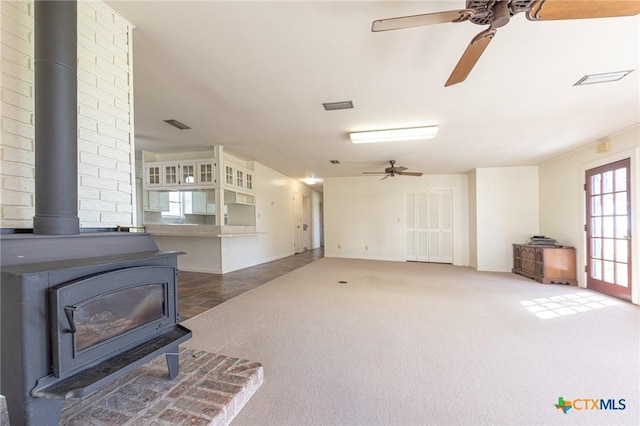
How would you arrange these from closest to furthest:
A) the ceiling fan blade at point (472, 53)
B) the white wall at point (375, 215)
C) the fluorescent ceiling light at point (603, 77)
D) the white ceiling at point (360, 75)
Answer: the ceiling fan blade at point (472, 53)
the white ceiling at point (360, 75)
the fluorescent ceiling light at point (603, 77)
the white wall at point (375, 215)

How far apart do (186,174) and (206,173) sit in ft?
1.66

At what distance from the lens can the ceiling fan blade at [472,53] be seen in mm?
1487

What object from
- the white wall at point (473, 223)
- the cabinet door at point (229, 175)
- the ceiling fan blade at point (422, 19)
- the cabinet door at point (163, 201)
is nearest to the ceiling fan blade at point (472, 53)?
the ceiling fan blade at point (422, 19)

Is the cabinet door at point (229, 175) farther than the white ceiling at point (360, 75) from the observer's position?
Yes

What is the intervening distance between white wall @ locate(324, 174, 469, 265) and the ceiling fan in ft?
20.3

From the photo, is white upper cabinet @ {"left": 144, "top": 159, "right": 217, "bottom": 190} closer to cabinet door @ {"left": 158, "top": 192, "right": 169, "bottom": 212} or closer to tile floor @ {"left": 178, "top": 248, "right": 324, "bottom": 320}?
cabinet door @ {"left": 158, "top": 192, "right": 169, "bottom": 212}

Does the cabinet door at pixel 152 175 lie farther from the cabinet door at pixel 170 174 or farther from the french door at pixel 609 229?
the french door at pixel 609 229

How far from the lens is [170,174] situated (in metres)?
5.39

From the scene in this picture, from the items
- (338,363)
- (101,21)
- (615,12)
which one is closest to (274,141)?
(101,21)

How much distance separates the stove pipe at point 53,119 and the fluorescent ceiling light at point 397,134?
10.4 feet

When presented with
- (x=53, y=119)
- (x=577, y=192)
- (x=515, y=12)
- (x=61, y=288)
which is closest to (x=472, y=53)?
(x=515, y=12)

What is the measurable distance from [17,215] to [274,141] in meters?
3.50

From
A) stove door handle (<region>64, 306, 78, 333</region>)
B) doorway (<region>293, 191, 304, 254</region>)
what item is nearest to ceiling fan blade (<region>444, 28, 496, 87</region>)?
stove door handle (<region>64, 306, 78, 333</region>)

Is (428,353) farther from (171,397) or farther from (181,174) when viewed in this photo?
(181,174)
